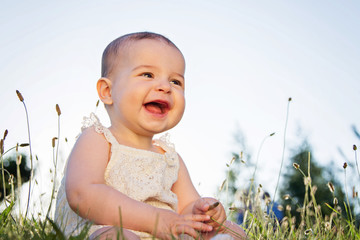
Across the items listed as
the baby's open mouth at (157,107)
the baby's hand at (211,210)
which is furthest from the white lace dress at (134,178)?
the baby's hand at (211,210)

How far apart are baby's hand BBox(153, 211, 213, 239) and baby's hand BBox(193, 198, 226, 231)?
0.17 feet

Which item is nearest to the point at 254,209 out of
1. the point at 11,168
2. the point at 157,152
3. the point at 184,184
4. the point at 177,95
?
the point at 184,184

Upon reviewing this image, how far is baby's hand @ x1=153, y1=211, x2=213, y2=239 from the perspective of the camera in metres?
1.87

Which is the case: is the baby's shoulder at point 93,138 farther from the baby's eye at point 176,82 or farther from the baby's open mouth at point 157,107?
the baby's eye at point 176,82

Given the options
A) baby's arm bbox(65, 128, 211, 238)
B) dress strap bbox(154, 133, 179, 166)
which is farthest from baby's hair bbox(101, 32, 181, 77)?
baby's arm bbox(65, 128, 211, 238)

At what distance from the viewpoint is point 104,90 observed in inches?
103

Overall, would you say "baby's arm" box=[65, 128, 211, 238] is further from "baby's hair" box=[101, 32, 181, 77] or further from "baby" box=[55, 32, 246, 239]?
"baby's hair" box=[101, 32, 181, 77]

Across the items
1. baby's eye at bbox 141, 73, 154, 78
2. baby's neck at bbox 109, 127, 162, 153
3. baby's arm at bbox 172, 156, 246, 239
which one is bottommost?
baby's arm at bbox 172, 156, 246, 239

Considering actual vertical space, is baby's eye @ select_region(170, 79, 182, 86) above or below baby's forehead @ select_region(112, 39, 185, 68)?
below

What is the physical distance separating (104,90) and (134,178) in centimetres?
62

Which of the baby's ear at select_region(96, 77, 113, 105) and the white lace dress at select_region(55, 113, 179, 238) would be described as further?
the baby's ear at select_region(96, 77, 113, 105)

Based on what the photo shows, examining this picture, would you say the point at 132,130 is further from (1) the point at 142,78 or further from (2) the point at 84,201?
(2) the point at 84,201

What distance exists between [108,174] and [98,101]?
0.68 meters

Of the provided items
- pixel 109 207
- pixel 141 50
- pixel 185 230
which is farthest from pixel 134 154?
pixel 185 230
